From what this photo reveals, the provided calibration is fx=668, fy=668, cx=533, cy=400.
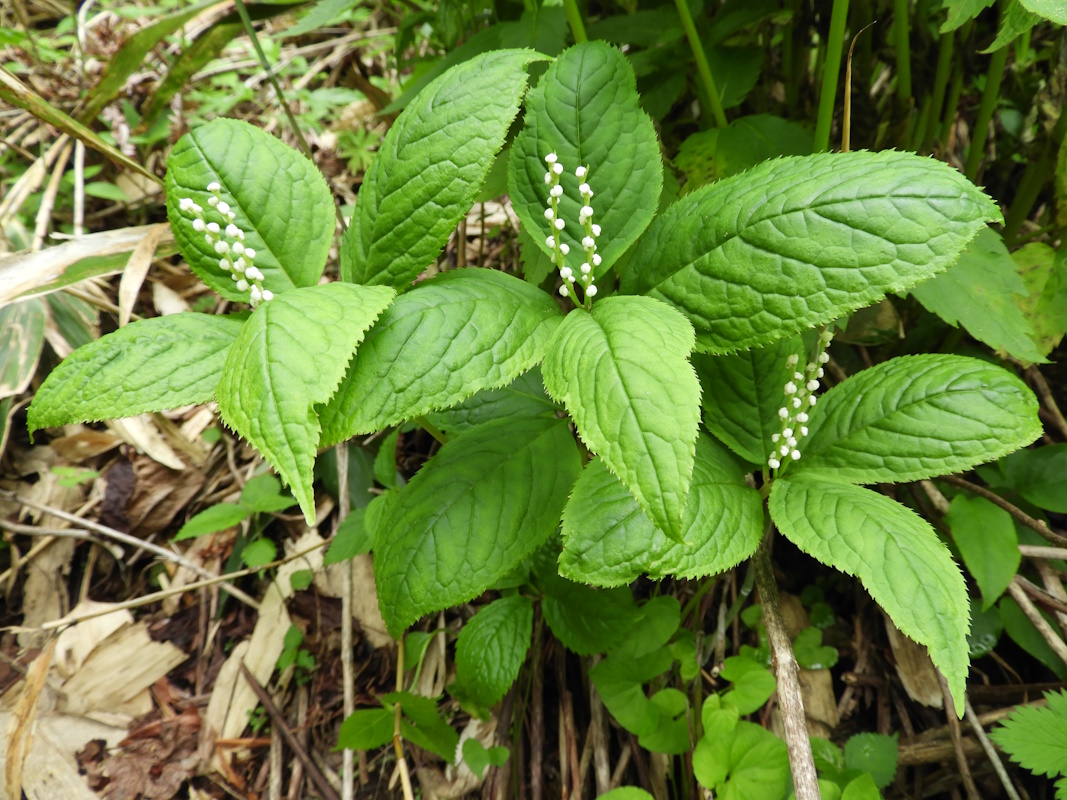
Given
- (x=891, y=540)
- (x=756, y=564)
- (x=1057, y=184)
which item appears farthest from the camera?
(x=1057, y=184)

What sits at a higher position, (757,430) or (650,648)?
(757,430)

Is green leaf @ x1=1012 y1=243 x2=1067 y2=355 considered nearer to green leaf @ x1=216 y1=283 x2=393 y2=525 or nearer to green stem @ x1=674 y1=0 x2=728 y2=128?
green stem @ x1=674 y1=0 x2=728 y2=128

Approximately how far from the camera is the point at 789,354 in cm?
128

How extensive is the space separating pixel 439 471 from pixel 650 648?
2.21 feet

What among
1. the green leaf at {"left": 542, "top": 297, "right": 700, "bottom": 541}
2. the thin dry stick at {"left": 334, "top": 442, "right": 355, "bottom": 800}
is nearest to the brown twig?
the thin dry stick at {"left": 334, "top": 442, "right": 355, "bottom": 800}

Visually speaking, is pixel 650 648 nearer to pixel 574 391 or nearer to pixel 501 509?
pixel 501 509

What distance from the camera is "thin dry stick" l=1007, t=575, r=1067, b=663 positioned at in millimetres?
1513

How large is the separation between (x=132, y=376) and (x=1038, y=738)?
70.7 inches

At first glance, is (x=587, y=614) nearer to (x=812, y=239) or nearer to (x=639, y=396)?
(x=639, y=396)

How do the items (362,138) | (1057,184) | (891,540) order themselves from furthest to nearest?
(362,138) → (1057,184) → (891,540)

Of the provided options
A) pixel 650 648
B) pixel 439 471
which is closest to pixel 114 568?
pixel 439 471

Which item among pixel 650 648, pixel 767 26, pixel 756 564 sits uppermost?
pixel 767 26

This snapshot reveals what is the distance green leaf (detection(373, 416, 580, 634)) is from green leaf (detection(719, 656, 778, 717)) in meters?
0.59

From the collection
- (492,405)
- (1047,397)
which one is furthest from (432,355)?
(1047,397)
